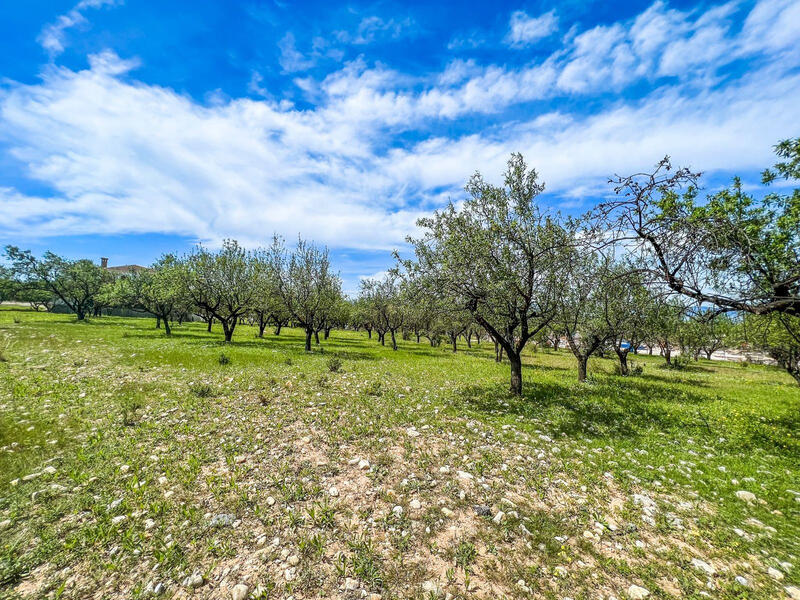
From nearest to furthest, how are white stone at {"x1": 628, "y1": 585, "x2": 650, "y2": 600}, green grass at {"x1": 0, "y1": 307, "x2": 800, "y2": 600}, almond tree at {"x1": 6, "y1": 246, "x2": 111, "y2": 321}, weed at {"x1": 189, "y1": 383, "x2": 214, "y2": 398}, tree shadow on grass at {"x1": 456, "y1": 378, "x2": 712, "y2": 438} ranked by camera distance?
1. white stone at {"x1": 628, "y1": 585, "x2": 650, "y2": 600}
2. green grass at {"x1": 0, "y1": 307, "x2": 800, "y2": 600}
3. tree shadow on grass at {"x1": 456, "y1": 378, "x2": 712, "y2": 438}
4. weed at {"x1": 189, "y1": 383, "x2": 214, "y2": 398}
5. almond tree at {"x1": 6, "y1": 246, "x2": 111, "y2": 321}

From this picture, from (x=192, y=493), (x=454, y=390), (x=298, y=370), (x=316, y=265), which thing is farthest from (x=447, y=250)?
(x=316, y=265)

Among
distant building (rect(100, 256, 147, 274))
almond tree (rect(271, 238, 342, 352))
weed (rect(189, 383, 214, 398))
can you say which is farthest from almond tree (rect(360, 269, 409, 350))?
distant building (rect(100, 256, 147, 274))

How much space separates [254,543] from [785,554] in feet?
33.6

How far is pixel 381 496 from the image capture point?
708 centimetres

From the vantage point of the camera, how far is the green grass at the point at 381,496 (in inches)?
196

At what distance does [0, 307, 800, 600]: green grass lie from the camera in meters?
4.98

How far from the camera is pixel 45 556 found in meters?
5.09

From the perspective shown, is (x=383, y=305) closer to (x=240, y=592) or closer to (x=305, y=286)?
(x=305, y=286)

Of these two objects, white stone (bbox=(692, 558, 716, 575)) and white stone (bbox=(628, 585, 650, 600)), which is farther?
white stone (bbox=(692, 558, 716, 575))

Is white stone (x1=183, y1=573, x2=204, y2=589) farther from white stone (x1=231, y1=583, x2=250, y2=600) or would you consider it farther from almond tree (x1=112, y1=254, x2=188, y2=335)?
almond tree (x1=112, y1=254, x2=188, y2=335)

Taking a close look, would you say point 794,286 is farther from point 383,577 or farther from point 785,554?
point 383,577

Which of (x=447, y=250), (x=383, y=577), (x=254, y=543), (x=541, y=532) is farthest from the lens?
(x=447, y=250)

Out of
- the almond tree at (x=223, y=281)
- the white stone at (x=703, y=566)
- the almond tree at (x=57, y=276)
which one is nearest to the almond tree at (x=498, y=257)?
the white stone at (x=703, y=566)

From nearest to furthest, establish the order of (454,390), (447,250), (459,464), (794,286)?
(459,464) < (794,286) < (447,250) < (454,390)
